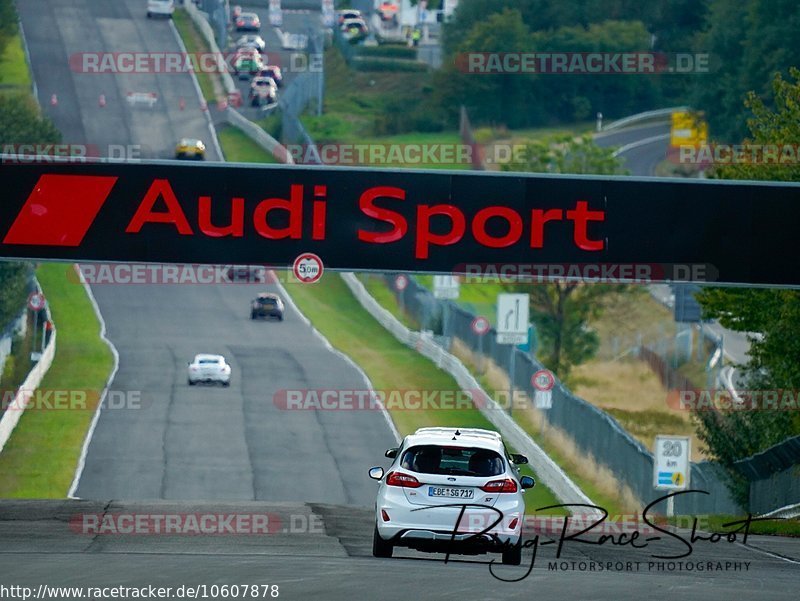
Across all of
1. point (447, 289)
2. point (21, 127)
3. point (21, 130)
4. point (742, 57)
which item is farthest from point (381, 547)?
point (742, 57)

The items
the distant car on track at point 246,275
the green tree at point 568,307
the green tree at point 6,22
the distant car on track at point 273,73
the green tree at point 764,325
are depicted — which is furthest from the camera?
the distant car on track at point 273,73

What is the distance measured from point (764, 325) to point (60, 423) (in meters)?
21.2

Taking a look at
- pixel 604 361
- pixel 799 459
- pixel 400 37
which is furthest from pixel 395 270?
pixel 400 37

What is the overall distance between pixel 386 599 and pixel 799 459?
1309cm

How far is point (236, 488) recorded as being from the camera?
1428 inches

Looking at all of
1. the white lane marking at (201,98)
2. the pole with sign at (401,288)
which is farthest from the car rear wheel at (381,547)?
the white lane marking at (201,98)

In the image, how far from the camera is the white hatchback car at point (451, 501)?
1576 centimetres

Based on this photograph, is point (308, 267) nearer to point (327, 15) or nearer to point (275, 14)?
point (275, 14)

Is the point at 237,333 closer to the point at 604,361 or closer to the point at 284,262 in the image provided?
the point at 604,361

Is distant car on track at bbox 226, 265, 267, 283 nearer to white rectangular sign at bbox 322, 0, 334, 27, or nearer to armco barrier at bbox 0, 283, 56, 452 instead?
armco barrier at bbox 0, 283, 56, 452

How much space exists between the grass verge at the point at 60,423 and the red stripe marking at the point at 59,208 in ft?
51.1

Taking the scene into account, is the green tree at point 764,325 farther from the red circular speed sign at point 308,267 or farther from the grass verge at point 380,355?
the red circular speed sign at point 308,267

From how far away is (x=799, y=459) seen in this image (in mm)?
23781

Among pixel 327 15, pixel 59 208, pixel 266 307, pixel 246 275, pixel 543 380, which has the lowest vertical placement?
pixel 246 275
